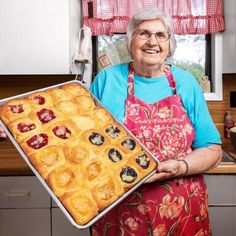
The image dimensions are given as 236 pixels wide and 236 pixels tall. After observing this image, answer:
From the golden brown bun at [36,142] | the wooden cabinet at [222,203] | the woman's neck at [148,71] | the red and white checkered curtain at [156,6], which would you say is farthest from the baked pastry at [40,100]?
the red and white checkered curtain at [156,6]

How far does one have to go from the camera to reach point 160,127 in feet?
4.10

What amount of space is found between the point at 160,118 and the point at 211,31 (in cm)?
115

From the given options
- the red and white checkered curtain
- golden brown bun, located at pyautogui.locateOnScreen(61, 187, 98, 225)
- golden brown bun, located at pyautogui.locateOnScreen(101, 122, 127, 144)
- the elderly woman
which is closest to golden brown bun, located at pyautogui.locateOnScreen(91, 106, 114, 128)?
golden brown bun, located at pyautogui.locateOnScreen(101, 122, 127, 144)

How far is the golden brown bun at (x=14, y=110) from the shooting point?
1.04m

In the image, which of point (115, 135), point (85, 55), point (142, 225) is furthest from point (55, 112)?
point (85, 55)

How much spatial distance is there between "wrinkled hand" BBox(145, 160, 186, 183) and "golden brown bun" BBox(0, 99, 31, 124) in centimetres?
42

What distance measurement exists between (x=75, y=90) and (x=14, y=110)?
0.21 meters

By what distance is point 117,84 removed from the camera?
1292mm

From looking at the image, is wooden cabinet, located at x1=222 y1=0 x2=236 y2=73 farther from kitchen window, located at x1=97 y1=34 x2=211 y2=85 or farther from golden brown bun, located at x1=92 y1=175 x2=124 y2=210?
golden brown bun, located at x1=92 y1=175 x2=124 y2=210

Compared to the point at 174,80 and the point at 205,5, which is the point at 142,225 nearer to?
the point at 174,80

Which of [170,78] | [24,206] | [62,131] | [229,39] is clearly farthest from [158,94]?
[229,39]

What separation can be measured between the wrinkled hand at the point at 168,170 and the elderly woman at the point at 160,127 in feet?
0.09

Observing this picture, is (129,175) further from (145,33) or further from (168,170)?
(145,33)

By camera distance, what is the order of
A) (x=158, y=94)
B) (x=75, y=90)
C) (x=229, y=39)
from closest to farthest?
(x=75, y=90) < (x=158, y=94) < (x=229, y=39)
